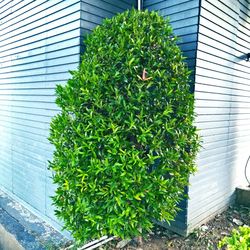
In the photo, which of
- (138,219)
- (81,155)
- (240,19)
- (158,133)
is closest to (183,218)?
(138,219)

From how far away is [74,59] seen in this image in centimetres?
276

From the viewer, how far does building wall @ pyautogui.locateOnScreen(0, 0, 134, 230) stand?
9.28ft

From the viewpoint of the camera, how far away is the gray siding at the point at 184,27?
8.96ft

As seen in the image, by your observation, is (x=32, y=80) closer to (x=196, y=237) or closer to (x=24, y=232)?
(x=24, y=232)

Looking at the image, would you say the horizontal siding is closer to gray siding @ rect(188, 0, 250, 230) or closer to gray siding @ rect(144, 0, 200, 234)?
gray siding @ rect(144, 0, 200, 234)

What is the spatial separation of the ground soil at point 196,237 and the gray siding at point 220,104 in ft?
0.41

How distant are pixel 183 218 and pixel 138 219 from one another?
0.91 m

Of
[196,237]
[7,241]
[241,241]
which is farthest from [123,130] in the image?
[7,241]

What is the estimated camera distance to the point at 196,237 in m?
2.87

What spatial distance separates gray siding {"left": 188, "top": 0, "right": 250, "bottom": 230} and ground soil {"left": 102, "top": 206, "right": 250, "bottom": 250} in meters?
0.13

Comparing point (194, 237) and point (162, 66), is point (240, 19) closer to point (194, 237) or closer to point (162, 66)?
point (162, 66)

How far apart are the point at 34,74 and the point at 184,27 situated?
2159mm

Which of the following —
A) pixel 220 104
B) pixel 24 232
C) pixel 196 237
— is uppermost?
pixel 220 104

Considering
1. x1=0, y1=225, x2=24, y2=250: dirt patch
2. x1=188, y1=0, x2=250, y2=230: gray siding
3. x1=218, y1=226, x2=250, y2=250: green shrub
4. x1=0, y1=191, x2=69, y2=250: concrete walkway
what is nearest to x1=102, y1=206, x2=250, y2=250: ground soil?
x1=188, y1=0, x2=250, y2=230: gray siding
